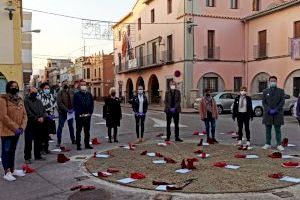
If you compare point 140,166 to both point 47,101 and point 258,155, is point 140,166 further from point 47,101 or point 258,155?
point 47,101

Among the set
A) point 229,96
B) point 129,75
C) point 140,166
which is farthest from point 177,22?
point 140,166

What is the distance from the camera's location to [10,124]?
724 cm

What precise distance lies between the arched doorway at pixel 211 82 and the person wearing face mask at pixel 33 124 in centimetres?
2365

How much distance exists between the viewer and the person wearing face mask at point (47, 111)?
1001cm

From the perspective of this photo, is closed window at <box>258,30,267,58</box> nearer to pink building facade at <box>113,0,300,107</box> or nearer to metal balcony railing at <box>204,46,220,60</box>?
pink building facade at <box>113,0,300,107</box>

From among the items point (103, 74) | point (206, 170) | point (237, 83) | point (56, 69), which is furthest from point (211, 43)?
point (56, 69)

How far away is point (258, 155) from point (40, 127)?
5292 mm

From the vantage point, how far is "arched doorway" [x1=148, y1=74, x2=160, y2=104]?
39.5 meters

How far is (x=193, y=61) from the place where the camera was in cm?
3127

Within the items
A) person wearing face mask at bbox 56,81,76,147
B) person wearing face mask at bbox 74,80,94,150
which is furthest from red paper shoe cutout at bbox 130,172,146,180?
person wearing face mask at bbox 56,81,76,147

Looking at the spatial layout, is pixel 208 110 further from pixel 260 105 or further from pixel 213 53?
pixel 213 53

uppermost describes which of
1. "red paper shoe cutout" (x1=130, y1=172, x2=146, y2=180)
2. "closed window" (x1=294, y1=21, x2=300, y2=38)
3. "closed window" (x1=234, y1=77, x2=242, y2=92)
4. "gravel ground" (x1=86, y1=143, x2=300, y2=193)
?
"closed window" (x1=294, y1=21, x2=300, y2=38)

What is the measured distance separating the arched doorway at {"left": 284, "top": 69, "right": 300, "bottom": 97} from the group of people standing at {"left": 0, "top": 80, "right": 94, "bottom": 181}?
64.7ft

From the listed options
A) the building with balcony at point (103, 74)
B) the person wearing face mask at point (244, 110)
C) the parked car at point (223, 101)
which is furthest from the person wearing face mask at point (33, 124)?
the building with balcony at point (103, 74)
